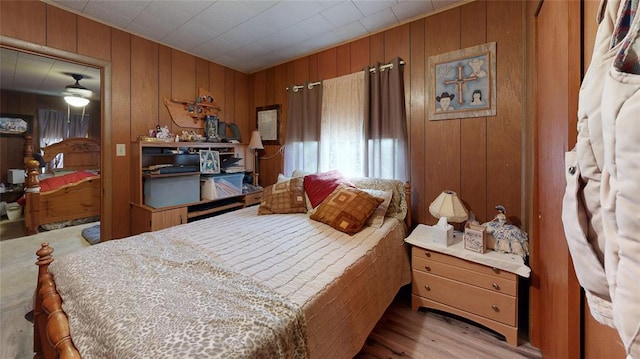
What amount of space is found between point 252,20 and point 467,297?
2901 mm

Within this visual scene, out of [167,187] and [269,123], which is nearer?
[167,187]

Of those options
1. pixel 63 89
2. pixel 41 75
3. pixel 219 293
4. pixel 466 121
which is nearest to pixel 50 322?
pixel 219 293

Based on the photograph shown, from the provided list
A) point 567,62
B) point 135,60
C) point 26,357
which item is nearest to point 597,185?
point 567,62

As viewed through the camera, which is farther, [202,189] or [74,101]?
[74,101]

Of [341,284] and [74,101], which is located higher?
[74,101]

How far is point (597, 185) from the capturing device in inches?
20.7

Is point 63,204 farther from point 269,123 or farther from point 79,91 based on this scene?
point 269,123

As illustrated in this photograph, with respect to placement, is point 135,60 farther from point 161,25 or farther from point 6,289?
point 6,289

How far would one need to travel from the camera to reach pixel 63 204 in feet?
10.4

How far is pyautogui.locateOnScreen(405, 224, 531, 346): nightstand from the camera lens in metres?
1.55

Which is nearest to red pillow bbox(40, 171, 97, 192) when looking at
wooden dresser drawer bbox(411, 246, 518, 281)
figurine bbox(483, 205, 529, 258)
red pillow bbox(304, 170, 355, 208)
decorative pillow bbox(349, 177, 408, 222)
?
red pillow bbox(304, 170, 355, 208)

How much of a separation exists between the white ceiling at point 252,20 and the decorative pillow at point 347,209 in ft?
5.21

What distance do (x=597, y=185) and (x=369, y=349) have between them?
1508mm

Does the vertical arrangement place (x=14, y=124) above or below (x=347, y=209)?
above
